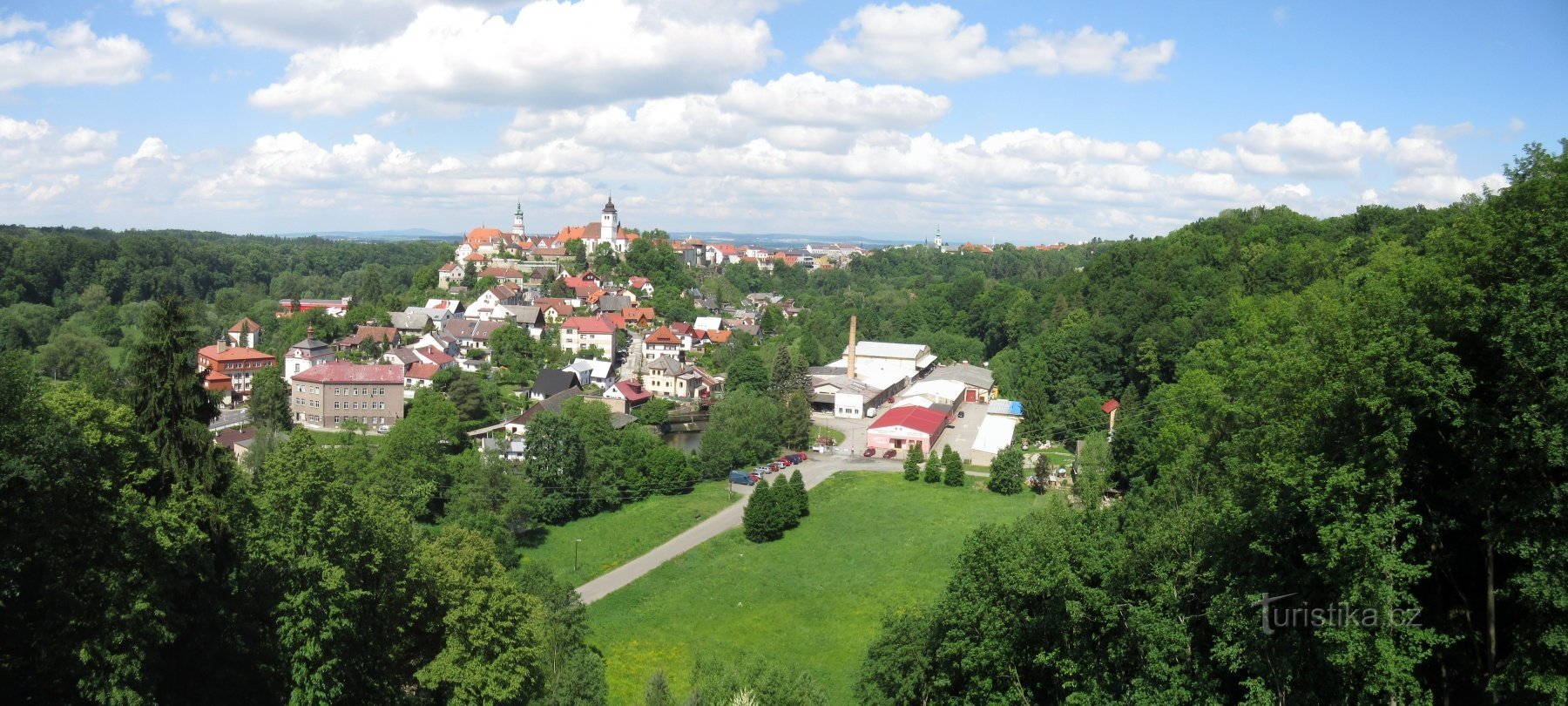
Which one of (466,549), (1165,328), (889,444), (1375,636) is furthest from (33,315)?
(1375,636)

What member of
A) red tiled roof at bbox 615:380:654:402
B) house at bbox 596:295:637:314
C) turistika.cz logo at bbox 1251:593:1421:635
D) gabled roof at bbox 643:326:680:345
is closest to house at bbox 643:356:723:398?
red tiled roof at bbox 615:380:654:402

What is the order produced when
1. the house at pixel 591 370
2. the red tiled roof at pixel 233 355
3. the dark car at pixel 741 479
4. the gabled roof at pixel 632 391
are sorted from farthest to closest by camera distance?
1. the house at pixel 591 370
2. the red tiled roof at pixel 233 355
3. the gabled roof at pixel 632 391
4. the dark car at pixel 741 479

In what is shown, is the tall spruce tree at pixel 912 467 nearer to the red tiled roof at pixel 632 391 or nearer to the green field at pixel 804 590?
the green field at pixel 804 590

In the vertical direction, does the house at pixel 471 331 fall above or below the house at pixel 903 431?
above

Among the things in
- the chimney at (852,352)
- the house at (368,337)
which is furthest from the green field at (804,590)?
the house at (368,337)

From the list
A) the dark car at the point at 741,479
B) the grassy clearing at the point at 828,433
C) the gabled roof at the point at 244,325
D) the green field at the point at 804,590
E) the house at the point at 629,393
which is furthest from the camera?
the gabled roof at the point at 244,325

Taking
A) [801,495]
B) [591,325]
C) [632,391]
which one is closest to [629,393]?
[632,391]

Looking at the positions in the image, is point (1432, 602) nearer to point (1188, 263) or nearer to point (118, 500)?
point (118, 500)
